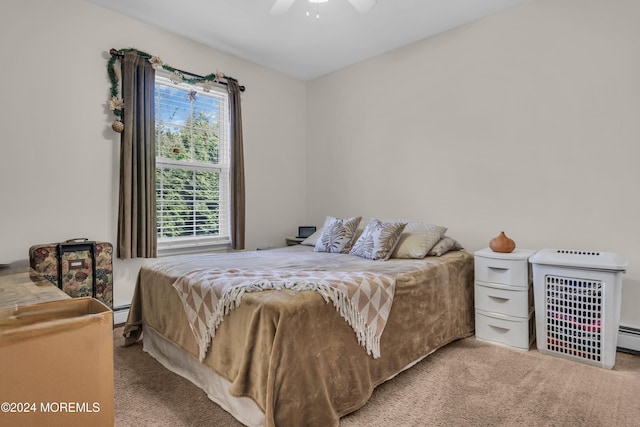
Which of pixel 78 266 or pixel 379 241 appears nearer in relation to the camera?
pixel 78 266

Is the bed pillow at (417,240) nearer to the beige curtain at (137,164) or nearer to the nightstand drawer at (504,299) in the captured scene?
the nightstand drawer at (504,299)

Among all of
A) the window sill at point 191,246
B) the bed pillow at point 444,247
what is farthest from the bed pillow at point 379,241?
the window sill at point 191,246

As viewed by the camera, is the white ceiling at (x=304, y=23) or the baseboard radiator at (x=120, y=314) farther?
the baseboard radiator at (x=120, y=314)

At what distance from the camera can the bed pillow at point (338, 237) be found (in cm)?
319

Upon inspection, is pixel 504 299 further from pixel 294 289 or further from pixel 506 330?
pixel 294 289

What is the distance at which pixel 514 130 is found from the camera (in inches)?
118

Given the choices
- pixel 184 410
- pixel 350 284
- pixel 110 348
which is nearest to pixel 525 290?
pixel 350 284

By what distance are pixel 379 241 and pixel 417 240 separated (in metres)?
0.33

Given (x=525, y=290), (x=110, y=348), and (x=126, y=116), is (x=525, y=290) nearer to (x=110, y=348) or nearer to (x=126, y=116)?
(x=110, y=348)

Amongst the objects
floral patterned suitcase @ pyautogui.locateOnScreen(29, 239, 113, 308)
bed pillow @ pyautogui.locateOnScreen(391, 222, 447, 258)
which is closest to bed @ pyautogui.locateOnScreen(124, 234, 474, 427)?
bed pillow @ pyautogui.locateOnScreen(391, 222, 447, 258)

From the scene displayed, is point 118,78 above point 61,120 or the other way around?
above

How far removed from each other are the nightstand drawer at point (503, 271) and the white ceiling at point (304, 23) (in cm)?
216

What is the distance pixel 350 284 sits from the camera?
1911 mm

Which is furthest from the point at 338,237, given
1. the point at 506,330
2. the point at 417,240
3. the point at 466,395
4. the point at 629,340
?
the point at 629,340
